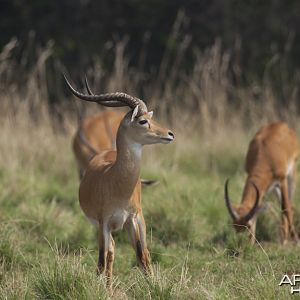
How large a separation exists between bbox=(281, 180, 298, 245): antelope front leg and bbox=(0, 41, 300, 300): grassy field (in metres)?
0.09

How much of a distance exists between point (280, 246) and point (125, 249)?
1362mm

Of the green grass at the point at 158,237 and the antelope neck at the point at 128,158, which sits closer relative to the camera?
the green grass at the point at 158,237

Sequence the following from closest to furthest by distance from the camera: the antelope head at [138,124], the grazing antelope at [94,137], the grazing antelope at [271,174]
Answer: the antelope head at [138,124]
the grazing antelope at [271,174]
the grazing antelope at [94,137]

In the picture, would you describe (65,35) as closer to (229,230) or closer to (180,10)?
(180,10)

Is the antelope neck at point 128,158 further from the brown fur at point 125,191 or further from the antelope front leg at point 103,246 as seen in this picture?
the antelope front leg at point 103,246

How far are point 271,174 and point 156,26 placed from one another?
32.9 feet

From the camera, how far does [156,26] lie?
17594mm

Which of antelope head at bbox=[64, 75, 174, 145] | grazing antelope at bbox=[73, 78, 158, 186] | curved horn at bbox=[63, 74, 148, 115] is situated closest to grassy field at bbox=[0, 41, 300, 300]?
grazing antelope at bbox=[73, 78, 158, 186]

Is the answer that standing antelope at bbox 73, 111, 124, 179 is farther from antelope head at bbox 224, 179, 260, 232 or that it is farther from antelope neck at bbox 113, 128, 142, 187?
antelope neck at bbox 113, 128, 142, 187

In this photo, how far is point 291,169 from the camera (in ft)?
27.8

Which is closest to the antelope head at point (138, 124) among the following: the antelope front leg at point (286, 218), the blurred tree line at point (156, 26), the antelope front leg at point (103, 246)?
the antelope front leg at point (103, 246)

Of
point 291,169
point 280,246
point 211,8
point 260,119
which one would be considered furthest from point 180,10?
point 280,246

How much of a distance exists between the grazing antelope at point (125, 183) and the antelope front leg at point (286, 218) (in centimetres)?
194

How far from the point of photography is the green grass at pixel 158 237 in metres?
5.09
